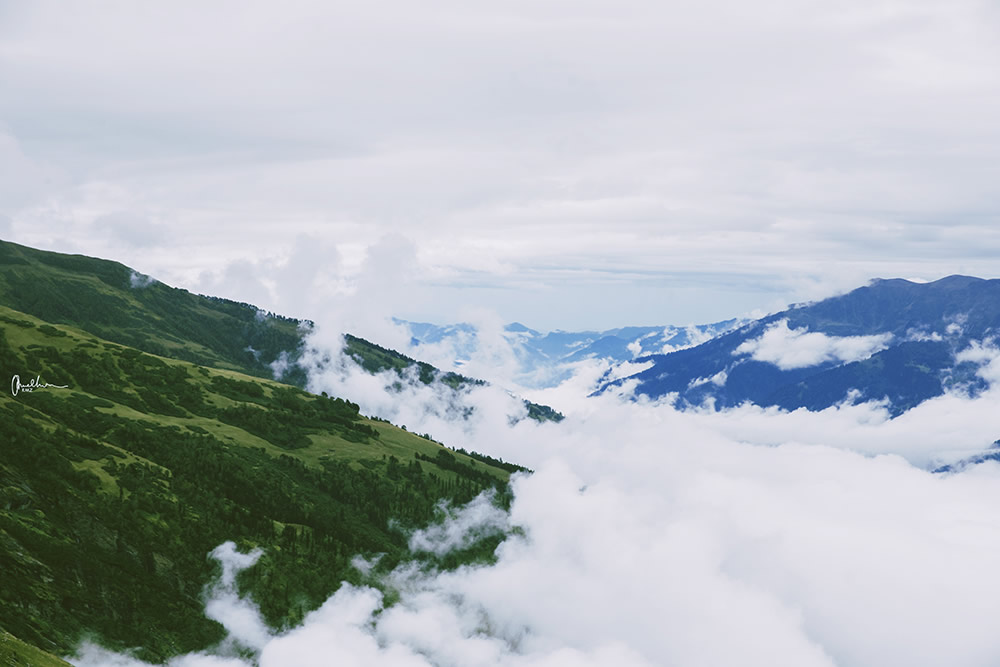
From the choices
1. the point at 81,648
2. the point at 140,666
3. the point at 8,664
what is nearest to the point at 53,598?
the point at 81,648

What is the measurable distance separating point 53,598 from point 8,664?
10441 centimetres

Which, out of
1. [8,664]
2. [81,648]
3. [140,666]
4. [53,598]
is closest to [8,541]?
[53,598]

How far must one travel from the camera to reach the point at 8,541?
194625 millimetres

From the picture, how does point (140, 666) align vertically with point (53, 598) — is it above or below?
below

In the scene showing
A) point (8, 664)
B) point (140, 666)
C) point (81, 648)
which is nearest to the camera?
point (8, 664)

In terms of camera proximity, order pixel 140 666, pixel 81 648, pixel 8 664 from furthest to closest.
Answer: pixel 140 666, pixel 81 648, pixel 8 664

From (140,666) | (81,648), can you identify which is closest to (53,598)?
(81,648)

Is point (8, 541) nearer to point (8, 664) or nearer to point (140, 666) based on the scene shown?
point (140, 666)

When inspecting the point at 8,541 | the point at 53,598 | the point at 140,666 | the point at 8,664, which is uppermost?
the point at 8,664

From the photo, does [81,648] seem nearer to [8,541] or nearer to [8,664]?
[8,541]

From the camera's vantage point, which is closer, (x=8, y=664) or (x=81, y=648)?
(x=8, y=664)

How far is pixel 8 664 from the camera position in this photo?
10319 cm

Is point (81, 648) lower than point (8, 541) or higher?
lower

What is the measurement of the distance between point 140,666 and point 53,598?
29.8 meters
